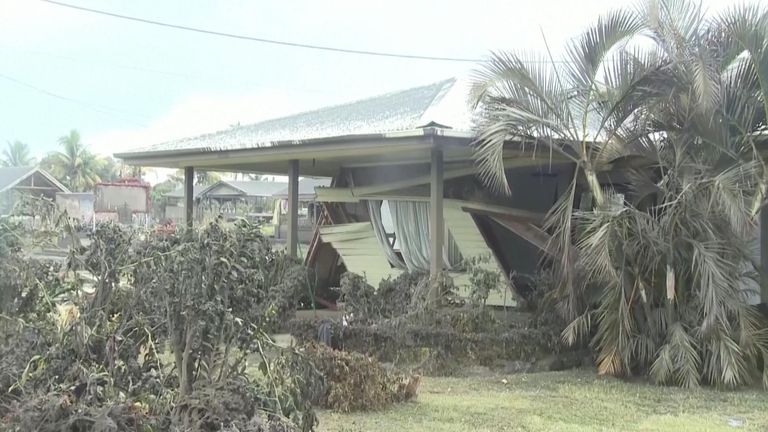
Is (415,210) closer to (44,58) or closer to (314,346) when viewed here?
(314,346)

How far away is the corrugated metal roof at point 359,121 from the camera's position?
877 centimetres

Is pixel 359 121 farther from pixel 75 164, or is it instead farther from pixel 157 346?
pixel 75 164

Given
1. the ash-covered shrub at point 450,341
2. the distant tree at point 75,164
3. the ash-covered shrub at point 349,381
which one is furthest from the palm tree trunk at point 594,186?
the distant tree at point 75,164

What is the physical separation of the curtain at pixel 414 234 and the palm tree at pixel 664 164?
3222 millimetres

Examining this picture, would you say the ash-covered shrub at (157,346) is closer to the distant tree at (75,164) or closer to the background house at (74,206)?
the background house at (74,206)

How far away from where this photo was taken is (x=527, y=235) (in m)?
9.93

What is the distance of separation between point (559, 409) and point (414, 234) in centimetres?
561

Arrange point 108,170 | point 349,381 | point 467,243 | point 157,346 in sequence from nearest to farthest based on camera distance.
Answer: point 157,346 < point 349,381 < point 467,243 < point 108,170

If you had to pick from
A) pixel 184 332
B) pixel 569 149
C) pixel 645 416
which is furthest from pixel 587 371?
pixel 184 332

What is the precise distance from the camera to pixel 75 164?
222 ft

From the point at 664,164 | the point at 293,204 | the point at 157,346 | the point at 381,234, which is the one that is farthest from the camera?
the point at 381,234

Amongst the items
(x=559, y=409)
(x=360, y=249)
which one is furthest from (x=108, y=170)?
(x=559, y=409)

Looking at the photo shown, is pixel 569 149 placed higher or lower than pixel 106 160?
lower

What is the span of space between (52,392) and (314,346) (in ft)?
8.56
